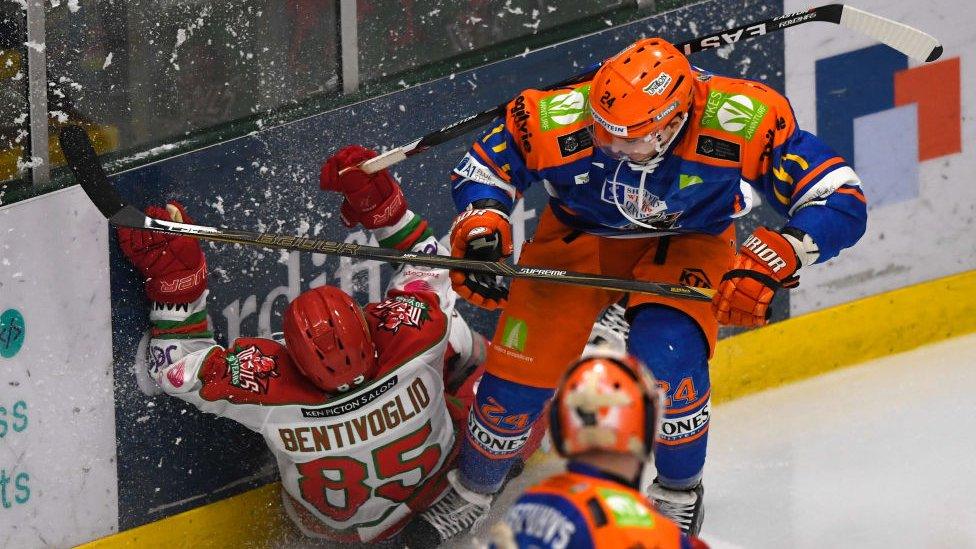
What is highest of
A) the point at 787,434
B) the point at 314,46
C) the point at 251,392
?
the point at 314,46

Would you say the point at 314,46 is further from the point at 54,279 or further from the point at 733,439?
the point at 733,439

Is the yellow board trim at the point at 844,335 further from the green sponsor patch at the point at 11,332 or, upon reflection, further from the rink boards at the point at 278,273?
the green sponsor patch at the point at 11,332

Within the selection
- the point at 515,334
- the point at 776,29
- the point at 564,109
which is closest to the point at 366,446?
the point at 515,334

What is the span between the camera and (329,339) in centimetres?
393

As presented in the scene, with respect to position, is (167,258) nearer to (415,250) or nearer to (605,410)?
(415,250)

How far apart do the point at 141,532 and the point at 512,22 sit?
1729 mm

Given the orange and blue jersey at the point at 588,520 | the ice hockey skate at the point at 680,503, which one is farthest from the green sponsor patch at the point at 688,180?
the orange and blue jersey at the point at 588,520

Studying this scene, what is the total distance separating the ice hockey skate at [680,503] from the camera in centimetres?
400

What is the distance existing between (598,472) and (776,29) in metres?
1.89

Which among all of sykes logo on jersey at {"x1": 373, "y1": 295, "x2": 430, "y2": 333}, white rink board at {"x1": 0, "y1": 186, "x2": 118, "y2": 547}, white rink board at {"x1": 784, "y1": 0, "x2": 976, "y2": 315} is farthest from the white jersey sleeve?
white rink board at {"x1": 784, "y1": 0, "x2": 976, "y2": 315}

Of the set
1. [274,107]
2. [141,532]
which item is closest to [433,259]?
[274,107]

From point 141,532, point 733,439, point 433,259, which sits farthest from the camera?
point 733,439

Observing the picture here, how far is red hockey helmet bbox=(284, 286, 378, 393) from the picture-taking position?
155 inches

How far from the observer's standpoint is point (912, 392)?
5.27 metres
